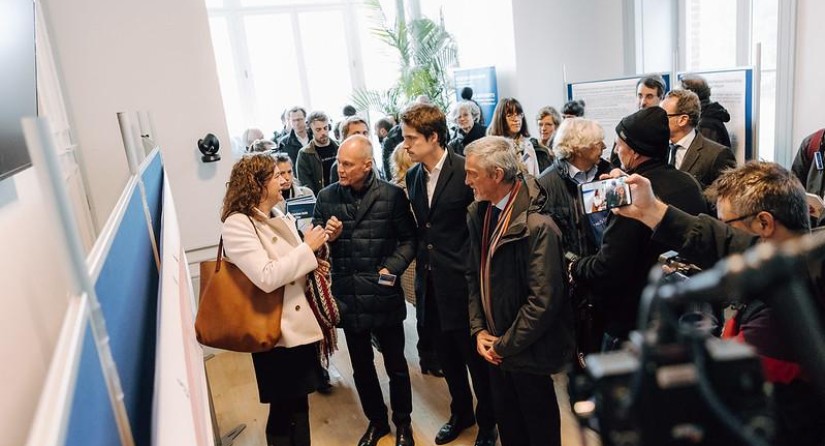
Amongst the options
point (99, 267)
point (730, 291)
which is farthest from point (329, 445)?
point (730, 291)

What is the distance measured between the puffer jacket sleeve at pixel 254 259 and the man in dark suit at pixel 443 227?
642 mm

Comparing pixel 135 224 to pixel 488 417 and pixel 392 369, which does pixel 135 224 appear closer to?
pixel 392 369

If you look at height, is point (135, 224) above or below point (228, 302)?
above

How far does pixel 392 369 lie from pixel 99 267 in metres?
1.85

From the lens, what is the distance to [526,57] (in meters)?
6.01

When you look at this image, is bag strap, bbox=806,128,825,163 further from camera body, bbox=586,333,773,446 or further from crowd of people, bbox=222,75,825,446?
camera body, bbox=586,333,773,446

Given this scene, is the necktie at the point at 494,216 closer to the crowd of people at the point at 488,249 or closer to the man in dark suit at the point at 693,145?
the crowd of people at the point at 488,249

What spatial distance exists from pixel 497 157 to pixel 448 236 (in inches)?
21.2

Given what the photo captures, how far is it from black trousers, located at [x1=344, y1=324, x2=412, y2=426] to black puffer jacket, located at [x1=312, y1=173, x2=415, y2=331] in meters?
0.11

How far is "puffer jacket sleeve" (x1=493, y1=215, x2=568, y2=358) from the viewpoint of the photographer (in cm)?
171

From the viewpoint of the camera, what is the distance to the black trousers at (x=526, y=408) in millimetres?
1871

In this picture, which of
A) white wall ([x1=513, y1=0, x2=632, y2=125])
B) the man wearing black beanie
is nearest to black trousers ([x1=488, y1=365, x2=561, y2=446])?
the man wearing black beanie

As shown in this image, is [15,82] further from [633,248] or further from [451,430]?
[451,430]

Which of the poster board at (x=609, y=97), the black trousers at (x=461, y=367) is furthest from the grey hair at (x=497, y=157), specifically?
the poster board at (x=609, y=97)
